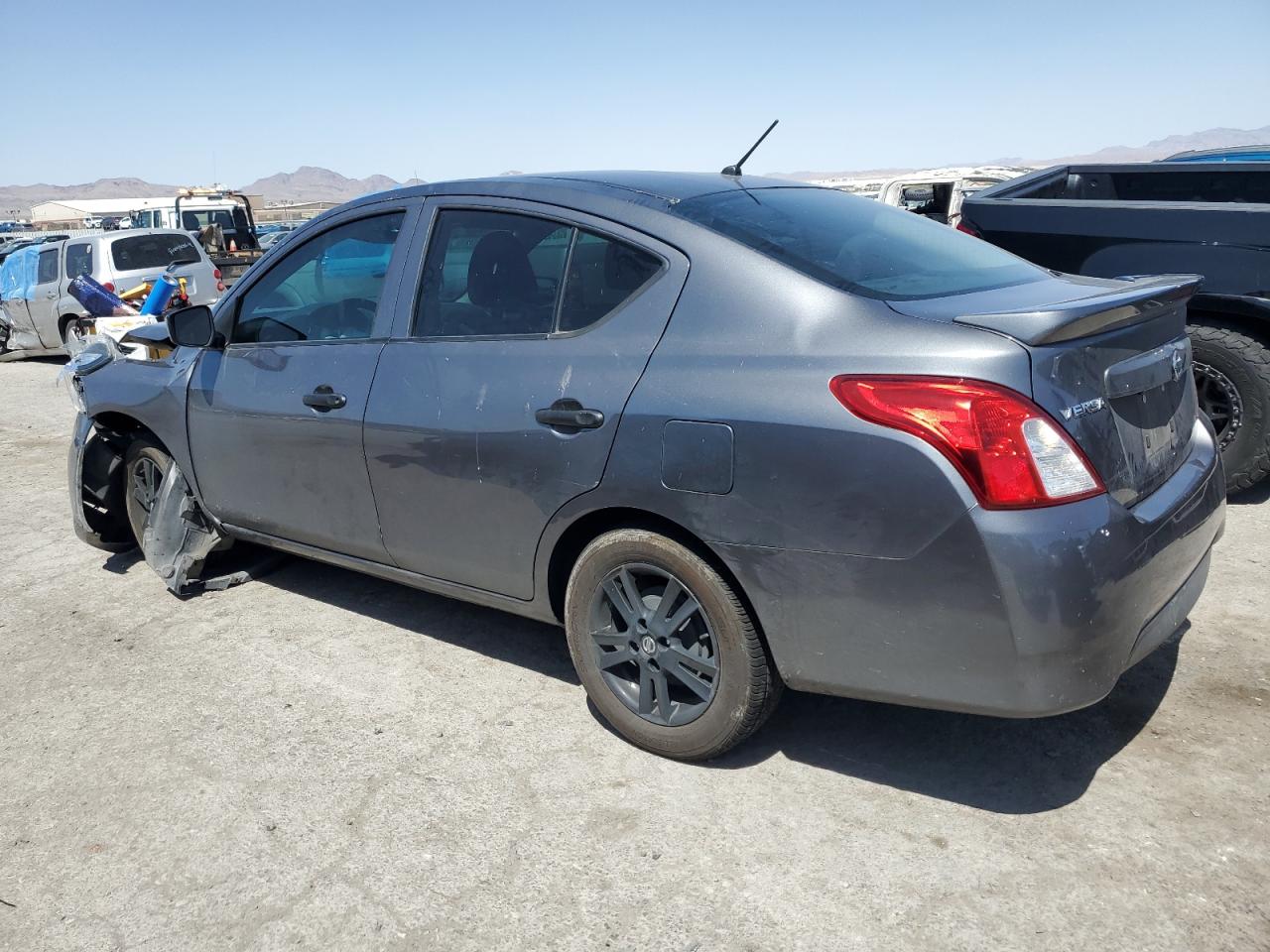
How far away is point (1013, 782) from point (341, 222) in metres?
3.08

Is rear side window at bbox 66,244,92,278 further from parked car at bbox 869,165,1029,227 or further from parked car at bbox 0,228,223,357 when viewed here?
parked car at bbox 869,165,1029,227

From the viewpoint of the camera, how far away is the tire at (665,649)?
2914 mm

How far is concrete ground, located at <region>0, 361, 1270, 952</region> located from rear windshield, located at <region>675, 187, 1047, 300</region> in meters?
1.42

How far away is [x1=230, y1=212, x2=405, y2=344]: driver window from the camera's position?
3852mm

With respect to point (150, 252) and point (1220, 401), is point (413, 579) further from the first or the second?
point (150, 252)

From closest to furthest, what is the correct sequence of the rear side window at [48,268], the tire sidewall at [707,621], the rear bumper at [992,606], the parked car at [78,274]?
the rear bumper at [992,606] → the tire sidewall at [707,621] → the parked car at [78,274] → the rear side window at [48,268]

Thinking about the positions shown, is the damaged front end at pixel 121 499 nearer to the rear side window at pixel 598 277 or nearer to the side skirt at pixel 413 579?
the side skirt at pixel 413 579

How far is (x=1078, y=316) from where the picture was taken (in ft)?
8.36

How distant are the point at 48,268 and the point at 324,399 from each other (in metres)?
12.9

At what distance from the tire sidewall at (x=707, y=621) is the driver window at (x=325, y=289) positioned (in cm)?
135

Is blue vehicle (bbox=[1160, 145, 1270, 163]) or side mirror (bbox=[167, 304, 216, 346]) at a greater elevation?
blue vehicle (bbox=[1160, 145, 1270, 163])

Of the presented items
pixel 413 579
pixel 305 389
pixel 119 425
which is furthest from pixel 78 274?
pixel 413 579

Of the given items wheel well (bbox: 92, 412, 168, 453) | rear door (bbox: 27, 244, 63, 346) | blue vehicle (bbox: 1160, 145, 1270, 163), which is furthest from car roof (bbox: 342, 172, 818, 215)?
rear door (bbox: 27, 244, 63, 346)

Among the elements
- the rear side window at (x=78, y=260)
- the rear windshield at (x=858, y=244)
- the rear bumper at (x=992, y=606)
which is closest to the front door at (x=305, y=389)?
Result: the rear windshield at (x=858, y=244)
